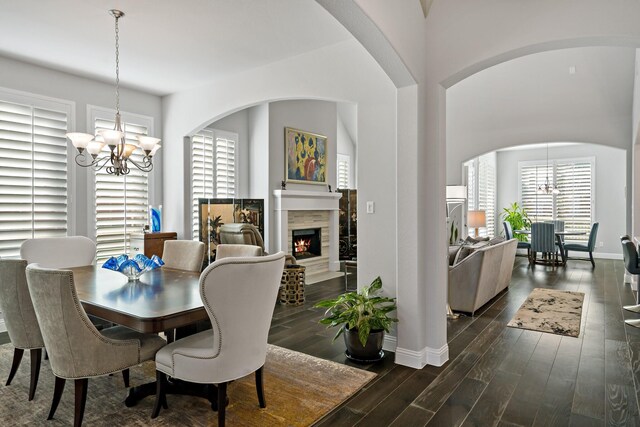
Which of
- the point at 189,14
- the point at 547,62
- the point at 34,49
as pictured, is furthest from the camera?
the point at 547,62

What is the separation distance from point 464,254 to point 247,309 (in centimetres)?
344

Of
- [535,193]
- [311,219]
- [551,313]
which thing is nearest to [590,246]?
[535,193]

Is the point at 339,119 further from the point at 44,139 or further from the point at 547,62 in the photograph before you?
the point at 44,139

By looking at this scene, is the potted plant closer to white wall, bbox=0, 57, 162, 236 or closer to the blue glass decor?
the blue glass decor

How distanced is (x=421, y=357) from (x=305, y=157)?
14.8 feet

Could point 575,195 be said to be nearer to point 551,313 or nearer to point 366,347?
point 551,313

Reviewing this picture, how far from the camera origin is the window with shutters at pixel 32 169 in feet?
13.6

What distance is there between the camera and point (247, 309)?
7.02 ft

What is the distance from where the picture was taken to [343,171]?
952 centimetres

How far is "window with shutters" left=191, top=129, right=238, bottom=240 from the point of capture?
18.9 feet

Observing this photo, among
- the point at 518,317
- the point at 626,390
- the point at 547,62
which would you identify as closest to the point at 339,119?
the point at 547,62

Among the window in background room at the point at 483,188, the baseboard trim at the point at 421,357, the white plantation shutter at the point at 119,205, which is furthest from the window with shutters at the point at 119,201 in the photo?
the window in background room at the point at 483,188

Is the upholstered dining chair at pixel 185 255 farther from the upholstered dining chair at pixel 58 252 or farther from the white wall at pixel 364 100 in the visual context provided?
the white wall at pixel 364 100

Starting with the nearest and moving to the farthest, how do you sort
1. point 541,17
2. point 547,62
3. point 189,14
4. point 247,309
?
1. point 247,309
2. point 541,17
3. point 189,14
4. point 547,62
